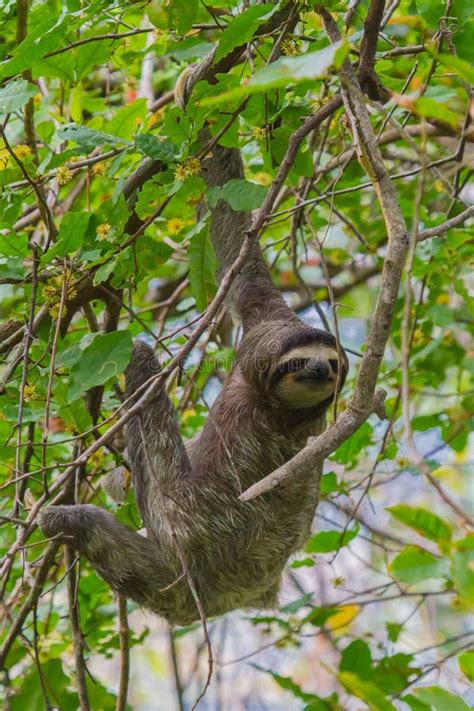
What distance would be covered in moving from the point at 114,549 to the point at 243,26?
3.75m

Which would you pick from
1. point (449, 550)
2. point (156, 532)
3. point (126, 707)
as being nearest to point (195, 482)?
point (156, 532)

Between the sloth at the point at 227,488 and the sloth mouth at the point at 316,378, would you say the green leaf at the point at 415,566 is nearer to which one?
the sloth mouth at the point at 316,378

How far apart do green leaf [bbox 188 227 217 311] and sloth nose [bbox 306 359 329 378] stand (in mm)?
904

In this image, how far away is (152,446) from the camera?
24.5 feet

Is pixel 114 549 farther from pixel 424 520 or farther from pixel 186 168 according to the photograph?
pixel 424 520

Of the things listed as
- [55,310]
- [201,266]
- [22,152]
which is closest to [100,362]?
[55,310]

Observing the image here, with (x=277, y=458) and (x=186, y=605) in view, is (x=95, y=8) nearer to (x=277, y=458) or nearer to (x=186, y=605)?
(x=277, y=458)

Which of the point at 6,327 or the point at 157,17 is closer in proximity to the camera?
the point at 157,17

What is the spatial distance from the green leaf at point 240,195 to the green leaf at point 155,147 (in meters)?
0.38

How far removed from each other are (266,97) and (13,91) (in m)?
1.56

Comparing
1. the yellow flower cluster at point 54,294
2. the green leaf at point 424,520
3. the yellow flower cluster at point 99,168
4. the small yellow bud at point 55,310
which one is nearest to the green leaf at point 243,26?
the yellow flower cluster at point 99,168

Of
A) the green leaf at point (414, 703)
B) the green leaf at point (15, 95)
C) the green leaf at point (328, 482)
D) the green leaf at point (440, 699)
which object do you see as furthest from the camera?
the green leaf at point (328, 482)

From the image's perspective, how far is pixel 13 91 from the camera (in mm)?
5305

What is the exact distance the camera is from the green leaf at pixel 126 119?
6.12 metres
